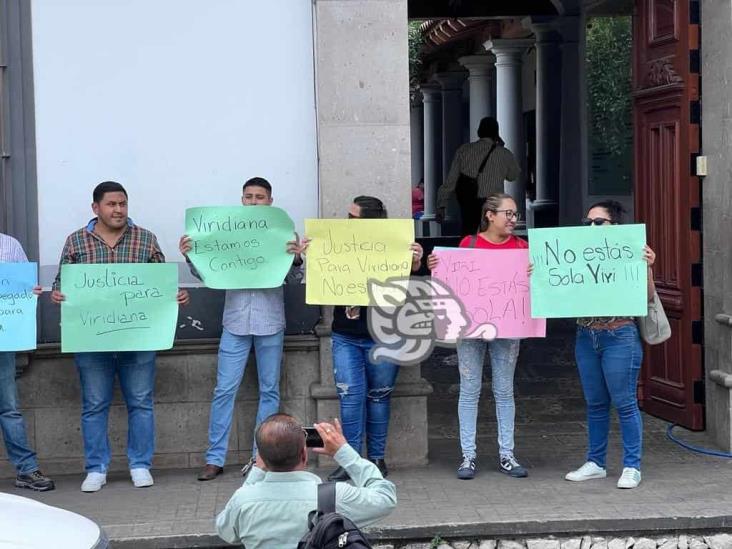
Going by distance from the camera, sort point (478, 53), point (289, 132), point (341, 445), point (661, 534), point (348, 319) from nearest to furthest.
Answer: point (341, 445) < point (661, 534) < point (348, 319) < point (289, 132) < point (478, 53)

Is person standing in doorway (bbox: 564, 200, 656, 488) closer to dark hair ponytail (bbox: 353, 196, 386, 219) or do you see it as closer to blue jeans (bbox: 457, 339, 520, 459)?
blue jeans (bbox: 457, 339, 520, 459)

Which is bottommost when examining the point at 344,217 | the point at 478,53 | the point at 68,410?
the point at 68,410

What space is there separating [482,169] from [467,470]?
5.46 metres

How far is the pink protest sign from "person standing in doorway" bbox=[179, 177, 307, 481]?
966 mm

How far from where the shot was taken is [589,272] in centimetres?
764

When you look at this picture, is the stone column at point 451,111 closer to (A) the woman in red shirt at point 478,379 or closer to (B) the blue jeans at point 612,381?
(A) the woman in red shirt at point 478,379

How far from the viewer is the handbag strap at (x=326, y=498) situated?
4410 mm

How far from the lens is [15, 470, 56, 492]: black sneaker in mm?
7902

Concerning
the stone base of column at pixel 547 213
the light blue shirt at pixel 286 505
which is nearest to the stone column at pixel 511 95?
the stone base of column at pixel 547 213

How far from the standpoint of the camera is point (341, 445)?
4.53 metres

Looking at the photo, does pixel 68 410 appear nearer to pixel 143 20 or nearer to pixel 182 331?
pixel 182 331

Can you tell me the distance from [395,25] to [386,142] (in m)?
0.74

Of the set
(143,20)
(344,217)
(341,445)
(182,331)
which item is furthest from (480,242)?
(341,445)

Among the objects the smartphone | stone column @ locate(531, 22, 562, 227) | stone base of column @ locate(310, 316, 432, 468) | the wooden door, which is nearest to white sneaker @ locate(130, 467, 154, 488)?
stone base of column @ locate(310, 316, 432, 468)
